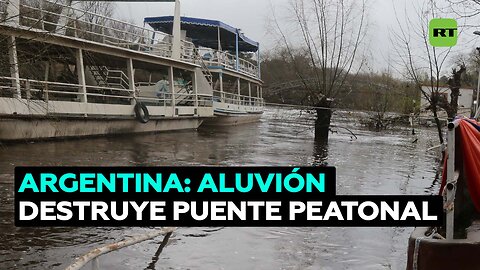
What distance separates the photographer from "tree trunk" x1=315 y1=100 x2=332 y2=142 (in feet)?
64.0

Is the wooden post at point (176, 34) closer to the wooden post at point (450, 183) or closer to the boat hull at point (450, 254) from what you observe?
the wooden post at point (450, 183)

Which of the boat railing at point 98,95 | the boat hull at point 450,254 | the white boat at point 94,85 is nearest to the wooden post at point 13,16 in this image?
the white boat at point 94,85

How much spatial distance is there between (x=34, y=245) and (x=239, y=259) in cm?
220

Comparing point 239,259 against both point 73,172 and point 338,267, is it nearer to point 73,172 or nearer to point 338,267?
point 338,267

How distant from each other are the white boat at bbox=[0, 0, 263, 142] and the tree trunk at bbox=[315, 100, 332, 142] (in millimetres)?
6217

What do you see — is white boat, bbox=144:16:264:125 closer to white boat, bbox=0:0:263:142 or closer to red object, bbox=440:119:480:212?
white boat, bbox=0:0:263:142

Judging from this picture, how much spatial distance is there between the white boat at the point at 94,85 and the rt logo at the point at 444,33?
21.7 ft

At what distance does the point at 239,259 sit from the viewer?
5.31m

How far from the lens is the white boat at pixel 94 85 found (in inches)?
479

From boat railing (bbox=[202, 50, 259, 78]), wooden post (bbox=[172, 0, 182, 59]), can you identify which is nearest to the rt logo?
wooden post (bbox=[172, 0, 182, 59])

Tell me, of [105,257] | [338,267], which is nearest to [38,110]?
[105,257]

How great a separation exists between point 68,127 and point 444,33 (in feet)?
38.0

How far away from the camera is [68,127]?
625 inches

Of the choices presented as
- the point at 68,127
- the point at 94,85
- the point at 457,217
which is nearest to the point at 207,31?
the point at 94,85
